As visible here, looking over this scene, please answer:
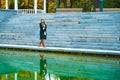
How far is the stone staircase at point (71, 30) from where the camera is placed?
17366mm

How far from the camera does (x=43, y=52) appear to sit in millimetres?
17078

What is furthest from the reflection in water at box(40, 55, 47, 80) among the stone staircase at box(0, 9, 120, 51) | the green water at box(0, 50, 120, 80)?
the stone staircase at box(0, 9, 120, 51)

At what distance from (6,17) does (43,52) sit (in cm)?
834

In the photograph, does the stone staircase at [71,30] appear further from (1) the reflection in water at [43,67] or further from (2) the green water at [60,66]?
(1) the reflection in water at [43,67]

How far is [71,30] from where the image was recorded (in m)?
19.6

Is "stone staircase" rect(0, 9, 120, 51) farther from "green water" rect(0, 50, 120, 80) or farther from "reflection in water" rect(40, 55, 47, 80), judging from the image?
"reflection in water" rect(40, 55, 47, 80)

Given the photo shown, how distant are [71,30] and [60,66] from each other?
686 cm

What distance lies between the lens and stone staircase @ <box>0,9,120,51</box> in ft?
57.0

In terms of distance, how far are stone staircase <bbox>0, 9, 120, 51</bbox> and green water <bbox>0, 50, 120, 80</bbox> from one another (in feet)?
6.37

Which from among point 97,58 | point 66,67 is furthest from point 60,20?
point 66,67

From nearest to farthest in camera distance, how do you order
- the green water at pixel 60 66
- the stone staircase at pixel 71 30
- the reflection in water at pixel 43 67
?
1. the green water at pixel 60 66
2. the reflection in water at pixel 43 67
3. the stone staircase at pixel 71 30

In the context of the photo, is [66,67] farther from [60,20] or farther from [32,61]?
[60,20]

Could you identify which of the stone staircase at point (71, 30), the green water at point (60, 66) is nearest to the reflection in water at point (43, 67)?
the green water at point (60, 66)

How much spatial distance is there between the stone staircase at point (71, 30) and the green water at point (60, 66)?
1942 millimetres
